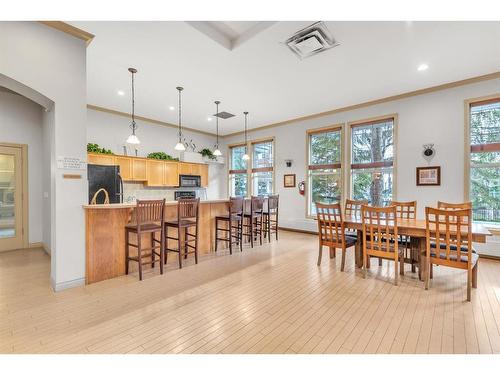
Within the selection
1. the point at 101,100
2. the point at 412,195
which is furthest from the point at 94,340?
the point at 412,195

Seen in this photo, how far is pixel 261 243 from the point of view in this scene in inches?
201

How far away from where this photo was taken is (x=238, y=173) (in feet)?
26.3

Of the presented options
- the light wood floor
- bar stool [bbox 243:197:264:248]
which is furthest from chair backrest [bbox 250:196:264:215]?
the light wood floor

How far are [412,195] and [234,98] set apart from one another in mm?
4184

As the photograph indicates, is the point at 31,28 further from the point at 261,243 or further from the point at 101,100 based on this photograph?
the point at 261,243

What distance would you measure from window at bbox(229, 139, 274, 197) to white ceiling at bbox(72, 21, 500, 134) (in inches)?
82.6

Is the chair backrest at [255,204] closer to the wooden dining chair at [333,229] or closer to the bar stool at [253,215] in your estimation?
the bar stool at [253,215]

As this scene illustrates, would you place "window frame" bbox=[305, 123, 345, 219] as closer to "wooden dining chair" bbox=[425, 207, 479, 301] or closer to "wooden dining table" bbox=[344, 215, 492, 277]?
"wooden dining table" bbox=[344, 215, 492, 277]

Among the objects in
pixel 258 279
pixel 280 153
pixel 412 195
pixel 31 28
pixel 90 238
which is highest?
pixel 31 28

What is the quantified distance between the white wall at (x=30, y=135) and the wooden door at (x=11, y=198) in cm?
15

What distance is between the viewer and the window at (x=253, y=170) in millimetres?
7305

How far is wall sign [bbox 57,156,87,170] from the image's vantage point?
2773 millimetres

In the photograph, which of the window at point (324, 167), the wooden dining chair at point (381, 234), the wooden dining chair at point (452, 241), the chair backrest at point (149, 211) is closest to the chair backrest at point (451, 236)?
the wooden dining chair at point (452, 241)
